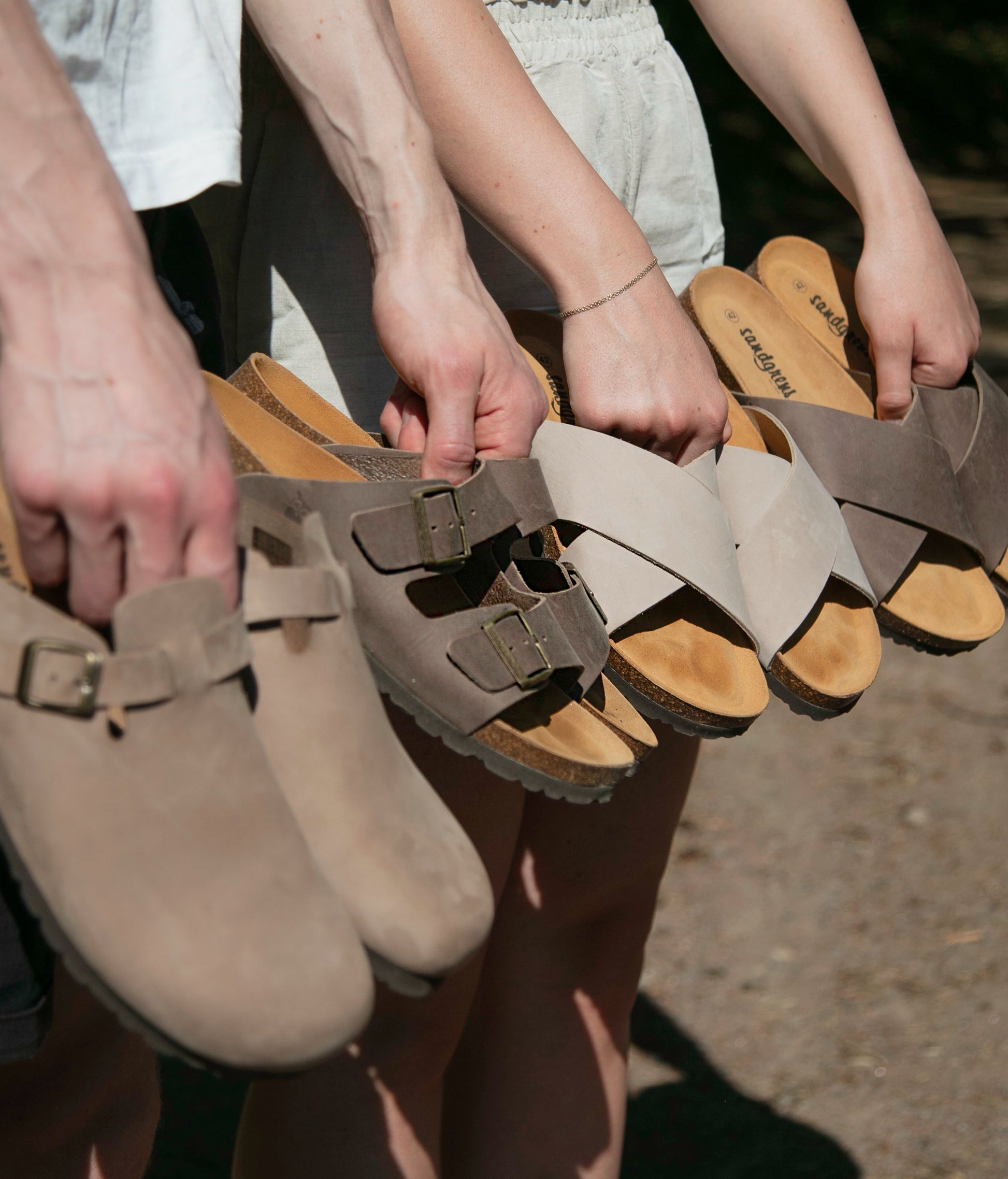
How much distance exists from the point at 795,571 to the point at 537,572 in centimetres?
27

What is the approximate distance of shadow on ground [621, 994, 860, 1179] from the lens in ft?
5.89

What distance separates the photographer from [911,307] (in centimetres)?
125

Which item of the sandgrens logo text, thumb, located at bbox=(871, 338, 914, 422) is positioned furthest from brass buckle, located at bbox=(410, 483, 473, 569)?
the sandgrens logo text

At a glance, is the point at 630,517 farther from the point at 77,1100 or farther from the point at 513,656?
the point at 77,1100

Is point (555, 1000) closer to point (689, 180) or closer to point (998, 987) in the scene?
point (689, 180)

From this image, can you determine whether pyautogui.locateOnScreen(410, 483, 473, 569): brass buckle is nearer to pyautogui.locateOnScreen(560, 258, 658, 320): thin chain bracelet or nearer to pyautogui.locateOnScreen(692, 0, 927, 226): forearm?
pyautogui.locateOnScreen(560, 258, 658, 320): thin chain bracelet

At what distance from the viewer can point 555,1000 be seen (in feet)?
4.50

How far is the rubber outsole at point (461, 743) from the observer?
0.84m

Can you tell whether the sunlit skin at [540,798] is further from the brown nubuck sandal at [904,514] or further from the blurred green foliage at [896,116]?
the blurred green foliage at [896,116]

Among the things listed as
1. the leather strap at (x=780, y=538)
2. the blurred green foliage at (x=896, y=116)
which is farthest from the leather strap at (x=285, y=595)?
the blurred green foliage at (x=896, y=116)

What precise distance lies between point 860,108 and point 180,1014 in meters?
1.11

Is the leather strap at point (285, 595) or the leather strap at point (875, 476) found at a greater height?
the leather strap at point (285, 595)

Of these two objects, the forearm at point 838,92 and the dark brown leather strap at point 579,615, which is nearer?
the dark brown leather strap at point 579,615

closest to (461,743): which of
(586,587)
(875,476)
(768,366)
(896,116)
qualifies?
(586,587)
